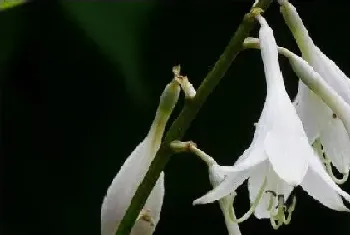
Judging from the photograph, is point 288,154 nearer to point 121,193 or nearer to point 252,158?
point 252,158

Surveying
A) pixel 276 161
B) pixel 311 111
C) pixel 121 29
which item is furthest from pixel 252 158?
pixel 121 29

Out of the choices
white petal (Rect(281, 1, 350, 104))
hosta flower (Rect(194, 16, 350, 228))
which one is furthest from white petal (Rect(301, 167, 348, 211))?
white petal (Rect(281, 1, 350, 104))

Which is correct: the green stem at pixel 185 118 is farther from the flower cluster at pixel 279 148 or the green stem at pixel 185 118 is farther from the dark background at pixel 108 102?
the dark background at pixel 108 102

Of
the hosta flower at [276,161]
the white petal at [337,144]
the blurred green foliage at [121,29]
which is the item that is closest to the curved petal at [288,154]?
the hosta flower at [276,161]

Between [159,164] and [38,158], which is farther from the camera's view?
[38,158]

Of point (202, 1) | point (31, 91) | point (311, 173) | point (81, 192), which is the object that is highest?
point (202, 1)

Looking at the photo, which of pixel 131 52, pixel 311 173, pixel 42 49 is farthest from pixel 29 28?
pixel 311 173

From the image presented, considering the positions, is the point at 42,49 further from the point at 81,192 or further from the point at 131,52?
the point at 81,192
